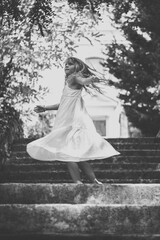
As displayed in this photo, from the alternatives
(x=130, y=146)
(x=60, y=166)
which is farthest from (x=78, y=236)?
(x=130, y=146)

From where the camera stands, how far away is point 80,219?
4266 mm

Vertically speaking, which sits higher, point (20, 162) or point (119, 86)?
point (119, 86)

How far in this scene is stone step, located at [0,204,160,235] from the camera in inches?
165

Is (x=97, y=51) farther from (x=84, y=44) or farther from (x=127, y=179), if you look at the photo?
(x=127, y=179)

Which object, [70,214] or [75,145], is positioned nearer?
[70,214]

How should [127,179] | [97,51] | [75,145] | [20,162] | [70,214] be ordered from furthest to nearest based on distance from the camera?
[97,51] < [20,162] < [127,179] < [75,145] < [70,214]

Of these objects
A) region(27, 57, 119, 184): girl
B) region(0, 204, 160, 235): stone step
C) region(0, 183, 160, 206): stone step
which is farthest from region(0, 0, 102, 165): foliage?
region(0, 204, 160, 235): stone step

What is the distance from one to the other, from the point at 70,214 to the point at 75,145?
5.41 ft

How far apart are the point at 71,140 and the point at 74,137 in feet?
0.18

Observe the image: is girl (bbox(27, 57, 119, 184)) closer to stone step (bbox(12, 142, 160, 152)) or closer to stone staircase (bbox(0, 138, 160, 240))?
stone staircase (bbox(0, 138, 160, 240))

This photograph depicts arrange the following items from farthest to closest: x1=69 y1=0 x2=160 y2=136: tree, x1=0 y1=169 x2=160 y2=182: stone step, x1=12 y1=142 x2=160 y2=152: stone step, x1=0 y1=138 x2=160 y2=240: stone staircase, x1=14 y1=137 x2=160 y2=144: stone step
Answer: x1=69 y1=0 x2=160 y2=136: tree → x1=14 y1=137 x2=160 y2=144: stone step → x1=12 y1=142 x2=160 y2=152: stone step → x1=0 y1=169 x2=160 y2=182: stone step → x1=0 y1=138 x2=160 y2=240: stone staircase

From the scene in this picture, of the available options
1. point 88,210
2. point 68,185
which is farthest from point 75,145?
point 88,210

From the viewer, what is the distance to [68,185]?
5.46 m

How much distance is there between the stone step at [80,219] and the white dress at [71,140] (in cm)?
145
